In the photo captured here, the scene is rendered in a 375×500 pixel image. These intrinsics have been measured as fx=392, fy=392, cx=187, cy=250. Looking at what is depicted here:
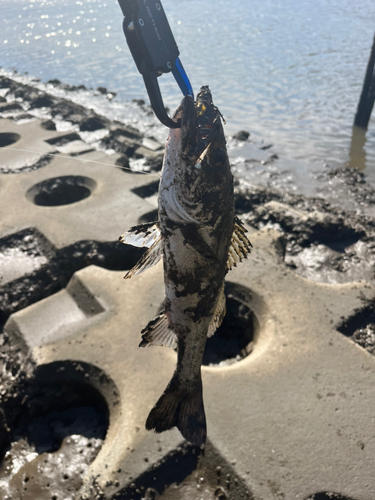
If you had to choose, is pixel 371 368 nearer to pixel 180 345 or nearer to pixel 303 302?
pixel 303 302

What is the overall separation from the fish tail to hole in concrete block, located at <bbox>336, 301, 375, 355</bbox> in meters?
2.33

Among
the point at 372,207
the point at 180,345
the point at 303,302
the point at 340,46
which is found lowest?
the point at 372,207

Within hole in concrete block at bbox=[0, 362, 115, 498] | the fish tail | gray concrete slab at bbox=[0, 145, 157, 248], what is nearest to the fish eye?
the fish tail

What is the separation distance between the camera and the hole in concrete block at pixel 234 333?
16.8ft

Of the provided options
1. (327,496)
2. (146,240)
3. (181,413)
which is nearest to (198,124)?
(146,240)

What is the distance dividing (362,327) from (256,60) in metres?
18.7

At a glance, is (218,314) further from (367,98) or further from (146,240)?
(367,98)

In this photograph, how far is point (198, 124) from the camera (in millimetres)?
2486

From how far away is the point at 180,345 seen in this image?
3068 millimetres

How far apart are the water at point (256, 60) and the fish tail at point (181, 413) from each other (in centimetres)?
939

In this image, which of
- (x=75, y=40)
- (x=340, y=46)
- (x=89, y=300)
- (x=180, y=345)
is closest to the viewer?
(x=180, y=345)

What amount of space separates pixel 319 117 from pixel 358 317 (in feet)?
36.6

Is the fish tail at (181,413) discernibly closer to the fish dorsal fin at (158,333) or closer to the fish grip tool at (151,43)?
the fish dorsal fin at (158,333)

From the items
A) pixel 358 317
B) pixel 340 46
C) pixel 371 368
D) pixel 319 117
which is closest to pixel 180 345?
pixel 371 368
